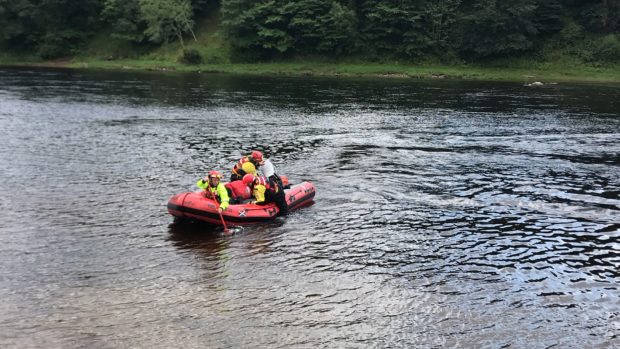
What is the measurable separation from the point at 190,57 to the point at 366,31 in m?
20.6

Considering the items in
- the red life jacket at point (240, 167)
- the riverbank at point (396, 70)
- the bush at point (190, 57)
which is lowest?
the red life jacket at point (240, 167)

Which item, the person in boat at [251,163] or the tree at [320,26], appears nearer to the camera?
the person in boat at [251,163]

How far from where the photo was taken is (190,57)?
65.4 metres

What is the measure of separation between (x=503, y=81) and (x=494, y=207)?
40.5m

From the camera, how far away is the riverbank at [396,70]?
182ft

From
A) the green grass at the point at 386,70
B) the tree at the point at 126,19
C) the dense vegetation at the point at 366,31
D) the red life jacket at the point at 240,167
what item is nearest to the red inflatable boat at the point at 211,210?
the red life jacket at the point at 240,167

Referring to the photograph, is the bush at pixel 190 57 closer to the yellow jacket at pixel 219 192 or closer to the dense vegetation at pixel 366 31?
the dense vegetation at pixel 366 31

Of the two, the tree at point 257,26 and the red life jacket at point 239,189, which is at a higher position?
the tree at point 257,26

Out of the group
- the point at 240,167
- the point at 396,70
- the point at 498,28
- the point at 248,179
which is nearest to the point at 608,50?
the point at 498,28

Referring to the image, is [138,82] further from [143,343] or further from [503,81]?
[143,343]

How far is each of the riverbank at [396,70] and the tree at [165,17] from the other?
166 inches

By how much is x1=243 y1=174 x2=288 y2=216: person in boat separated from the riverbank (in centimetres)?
4425

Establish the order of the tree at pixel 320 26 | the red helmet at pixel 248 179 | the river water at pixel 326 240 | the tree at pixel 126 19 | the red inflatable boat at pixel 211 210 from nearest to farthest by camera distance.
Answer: the river water at pixel 326 240
the red inflatable boat at pixel 211 210
the red helmet at pixel 248 179
the tree at pixel 320 26
the tree at pixel 126 19

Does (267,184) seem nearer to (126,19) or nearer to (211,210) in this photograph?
(211,210)
